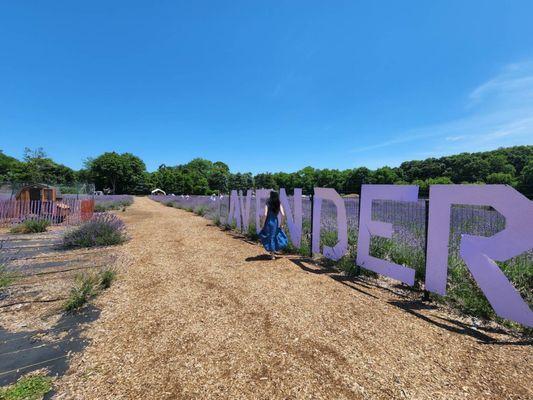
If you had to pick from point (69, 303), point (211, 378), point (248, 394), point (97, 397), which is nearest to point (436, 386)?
point (248, 394)

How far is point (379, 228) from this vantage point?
17.1 ft

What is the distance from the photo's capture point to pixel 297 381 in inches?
92.5

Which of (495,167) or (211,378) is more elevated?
(495,167)

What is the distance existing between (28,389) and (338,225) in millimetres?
5502

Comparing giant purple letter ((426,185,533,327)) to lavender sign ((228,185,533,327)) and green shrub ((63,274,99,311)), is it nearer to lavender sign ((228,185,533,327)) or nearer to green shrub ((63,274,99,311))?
lavender sign ((228,185,533,327))

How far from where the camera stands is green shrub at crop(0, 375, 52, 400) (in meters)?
2.14

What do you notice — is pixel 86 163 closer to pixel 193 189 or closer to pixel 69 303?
pixel 193 189

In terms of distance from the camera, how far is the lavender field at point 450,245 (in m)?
4.00

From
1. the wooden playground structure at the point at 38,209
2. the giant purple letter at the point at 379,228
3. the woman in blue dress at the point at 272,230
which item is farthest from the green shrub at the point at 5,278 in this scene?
A: the wooden playground structure at the point at 38,209

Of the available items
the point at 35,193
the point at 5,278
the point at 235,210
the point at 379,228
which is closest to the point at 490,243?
the point at 379,228

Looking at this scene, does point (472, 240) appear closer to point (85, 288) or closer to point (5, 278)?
point (85, 288)

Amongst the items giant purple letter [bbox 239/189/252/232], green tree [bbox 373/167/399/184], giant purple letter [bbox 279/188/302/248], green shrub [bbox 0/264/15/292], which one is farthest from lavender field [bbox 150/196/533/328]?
green tree [bbox 373/167/399/184]

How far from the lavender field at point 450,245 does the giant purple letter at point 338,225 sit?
24 cm

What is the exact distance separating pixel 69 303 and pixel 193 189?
278 feet
